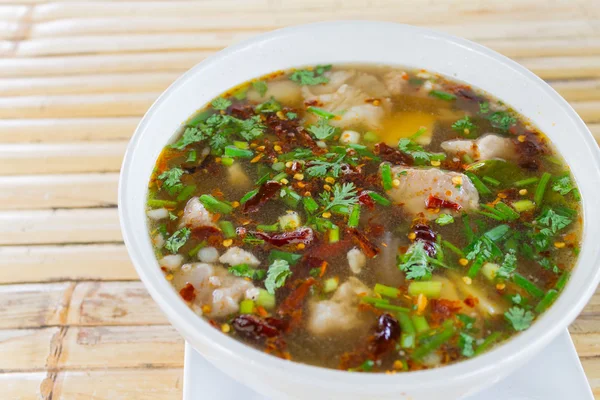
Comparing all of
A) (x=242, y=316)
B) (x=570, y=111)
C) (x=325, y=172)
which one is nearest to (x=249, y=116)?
(x=325, y=172)

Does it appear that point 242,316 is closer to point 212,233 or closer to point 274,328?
point 274,328

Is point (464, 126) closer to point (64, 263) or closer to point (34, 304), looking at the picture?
point (64, 263)

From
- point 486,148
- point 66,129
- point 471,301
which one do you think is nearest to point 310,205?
point 471,301

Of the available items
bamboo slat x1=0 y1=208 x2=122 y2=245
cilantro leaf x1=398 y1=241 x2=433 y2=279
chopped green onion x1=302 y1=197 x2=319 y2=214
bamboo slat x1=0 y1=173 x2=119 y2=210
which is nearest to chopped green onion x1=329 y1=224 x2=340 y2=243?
chopped green onion x1=302 y1=197 x2=319 y2=214

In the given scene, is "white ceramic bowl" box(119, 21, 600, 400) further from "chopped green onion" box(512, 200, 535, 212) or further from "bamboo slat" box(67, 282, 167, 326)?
"bamboo slat" box(67, 282, 167, 326)

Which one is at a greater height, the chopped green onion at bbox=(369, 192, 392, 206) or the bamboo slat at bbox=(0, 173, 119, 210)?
the chopped green onion at bbox=(369, 192, 392, 206)

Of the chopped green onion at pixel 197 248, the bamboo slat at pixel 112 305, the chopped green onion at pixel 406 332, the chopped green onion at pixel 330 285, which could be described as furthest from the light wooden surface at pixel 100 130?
the chopped green onion at pixel 406 332

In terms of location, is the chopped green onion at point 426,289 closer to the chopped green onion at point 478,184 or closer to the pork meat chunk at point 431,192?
the pork meat chunk at point 431,192

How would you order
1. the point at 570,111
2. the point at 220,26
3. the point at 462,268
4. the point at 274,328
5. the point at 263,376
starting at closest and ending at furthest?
1. the point at 263,376
2. the point at 274,328
3. the point at 462,268
4. the point at 570,111
5. the point at 220,26
